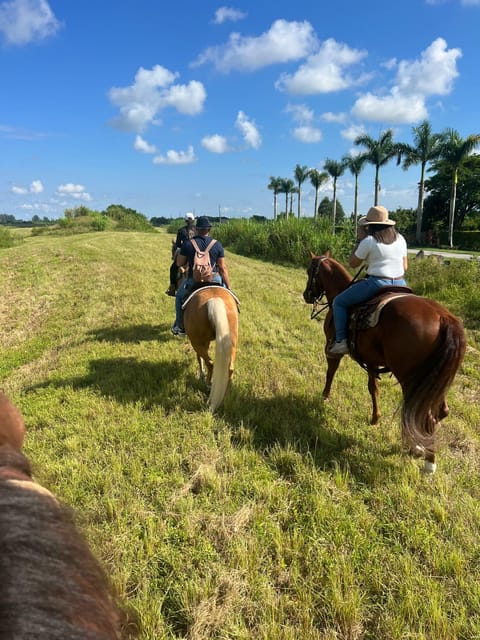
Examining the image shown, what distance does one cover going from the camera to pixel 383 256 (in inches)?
155

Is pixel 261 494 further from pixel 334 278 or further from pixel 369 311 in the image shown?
pixel 334 278

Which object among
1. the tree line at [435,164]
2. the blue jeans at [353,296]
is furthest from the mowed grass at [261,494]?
the tree line at [435,164]

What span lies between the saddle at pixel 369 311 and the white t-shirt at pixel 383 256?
0.19 meters

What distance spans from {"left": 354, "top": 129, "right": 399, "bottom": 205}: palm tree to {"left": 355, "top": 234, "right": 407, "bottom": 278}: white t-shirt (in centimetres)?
4030

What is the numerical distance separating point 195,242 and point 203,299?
107 cm

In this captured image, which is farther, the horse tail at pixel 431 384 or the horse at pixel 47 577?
the horse tail at pixel 431 384

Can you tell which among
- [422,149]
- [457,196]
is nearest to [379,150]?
[422,149]

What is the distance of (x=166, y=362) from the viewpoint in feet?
19.9

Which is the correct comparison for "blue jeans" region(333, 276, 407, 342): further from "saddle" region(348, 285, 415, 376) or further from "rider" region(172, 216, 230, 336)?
"rider" region(172, 216, 230, 336)

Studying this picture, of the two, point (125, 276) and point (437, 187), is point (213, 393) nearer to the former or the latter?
point (125, 276)

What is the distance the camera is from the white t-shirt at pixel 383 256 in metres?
3.94

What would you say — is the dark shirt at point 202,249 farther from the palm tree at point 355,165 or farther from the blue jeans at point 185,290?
the palm tree at point 355,165

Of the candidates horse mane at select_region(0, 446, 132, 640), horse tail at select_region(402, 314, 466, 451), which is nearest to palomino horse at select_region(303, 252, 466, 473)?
horse tail at select_region(402, 314, 466, 451)

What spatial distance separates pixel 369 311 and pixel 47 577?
12.0ft
